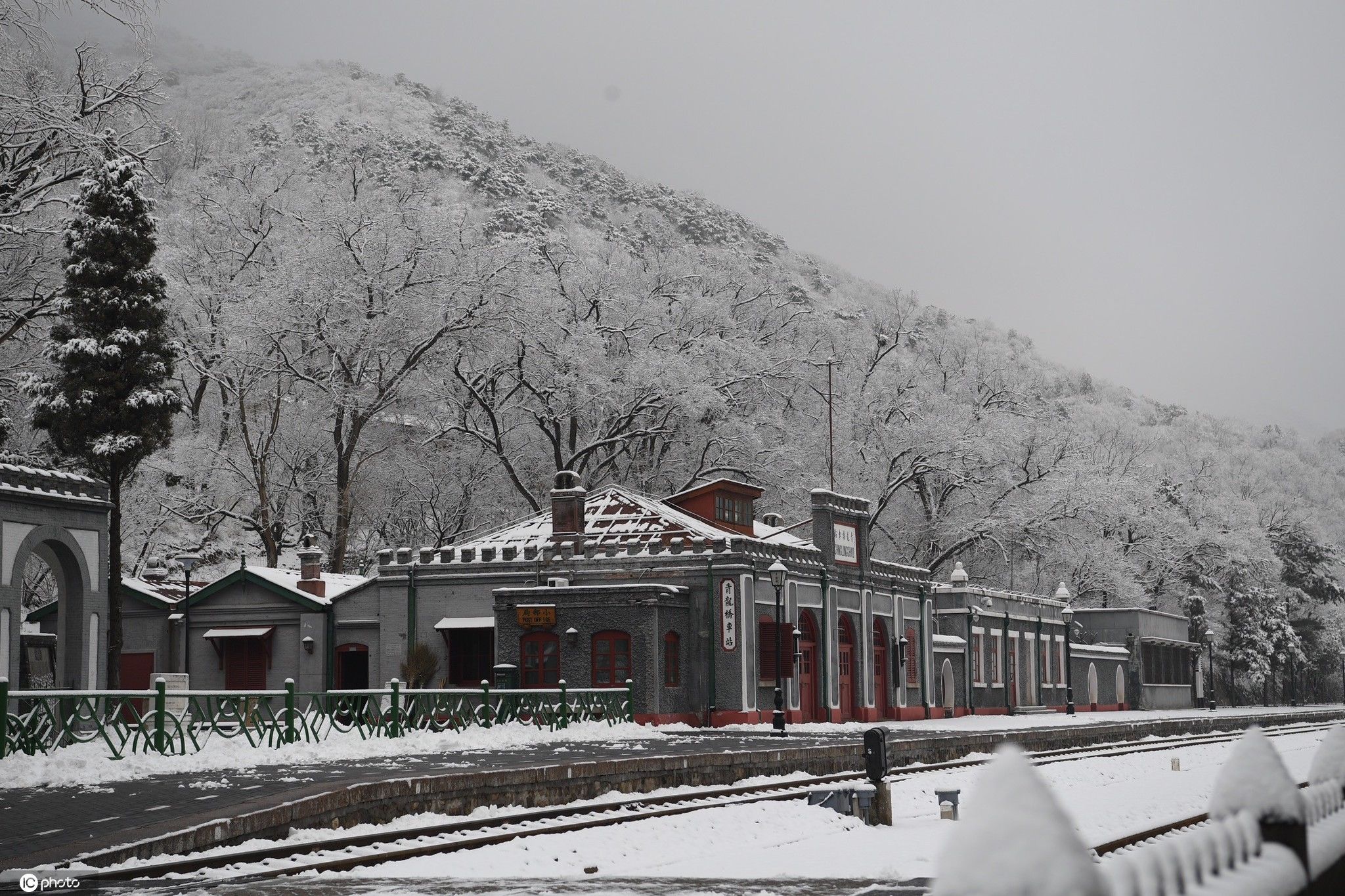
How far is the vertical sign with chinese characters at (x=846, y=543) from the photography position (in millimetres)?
43438

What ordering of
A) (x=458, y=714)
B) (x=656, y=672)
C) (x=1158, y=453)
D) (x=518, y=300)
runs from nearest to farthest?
1. (x=458, y=714)
2. (x=656, y=672)
3. (x=518, y=300)
4. (x=1158, y=453)

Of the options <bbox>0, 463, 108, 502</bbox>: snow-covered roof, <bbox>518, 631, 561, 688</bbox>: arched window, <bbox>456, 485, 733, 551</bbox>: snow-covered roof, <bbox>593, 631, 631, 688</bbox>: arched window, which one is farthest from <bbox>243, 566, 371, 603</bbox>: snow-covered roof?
<bbox>0, 463, 108, 502</bbox>: snow-covered roof

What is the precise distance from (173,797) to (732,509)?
28.8 metres

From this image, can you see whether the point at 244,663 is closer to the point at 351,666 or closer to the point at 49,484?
the point at 351,666

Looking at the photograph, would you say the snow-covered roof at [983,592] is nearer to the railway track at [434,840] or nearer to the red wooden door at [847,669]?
the red wooden door at [847,669]

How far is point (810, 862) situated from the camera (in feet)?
49.5

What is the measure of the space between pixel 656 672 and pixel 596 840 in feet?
66.5

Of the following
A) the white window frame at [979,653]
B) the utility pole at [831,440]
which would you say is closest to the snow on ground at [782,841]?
the white window frame at [979,653]

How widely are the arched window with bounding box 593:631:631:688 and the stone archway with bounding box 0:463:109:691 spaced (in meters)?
12.5

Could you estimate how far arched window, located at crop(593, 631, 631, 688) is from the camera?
37.1 metres

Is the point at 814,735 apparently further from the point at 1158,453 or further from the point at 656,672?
the point at 1158,453

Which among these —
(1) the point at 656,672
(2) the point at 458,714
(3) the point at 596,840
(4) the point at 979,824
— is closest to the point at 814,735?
(1) the point at 656,672

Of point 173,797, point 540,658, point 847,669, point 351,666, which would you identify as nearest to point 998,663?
point 847,669

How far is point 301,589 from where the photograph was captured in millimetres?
42781
